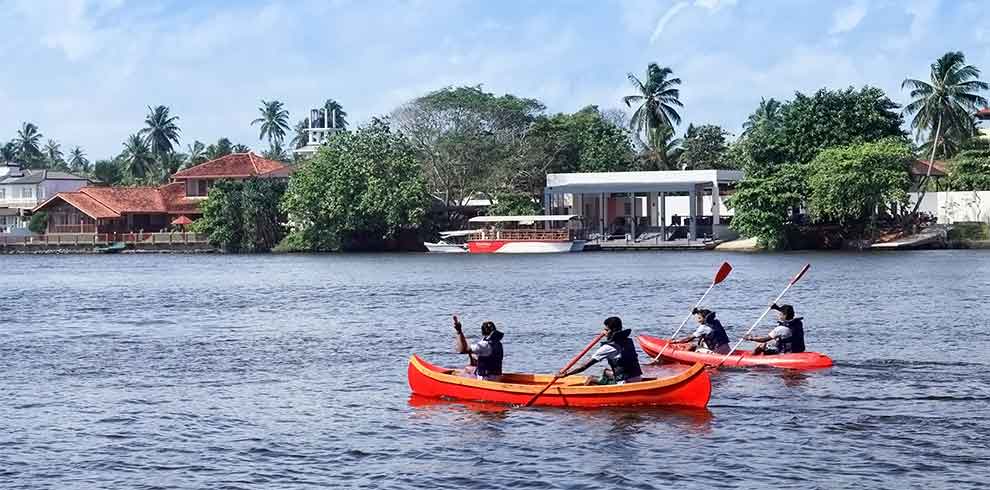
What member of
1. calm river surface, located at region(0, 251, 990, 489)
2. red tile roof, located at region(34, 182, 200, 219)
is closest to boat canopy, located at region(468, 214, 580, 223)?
red tile roof, located at region(34, 182, 200, 219)

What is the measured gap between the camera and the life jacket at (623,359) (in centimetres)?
2314

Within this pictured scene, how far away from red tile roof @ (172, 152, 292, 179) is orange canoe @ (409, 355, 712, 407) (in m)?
84.1

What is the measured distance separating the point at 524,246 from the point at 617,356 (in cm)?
6979

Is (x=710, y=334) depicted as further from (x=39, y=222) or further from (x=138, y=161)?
(x=138, y=161)

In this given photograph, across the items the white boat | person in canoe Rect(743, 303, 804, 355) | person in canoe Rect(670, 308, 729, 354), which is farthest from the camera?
the white boat

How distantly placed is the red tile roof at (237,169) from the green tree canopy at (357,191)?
12.6m

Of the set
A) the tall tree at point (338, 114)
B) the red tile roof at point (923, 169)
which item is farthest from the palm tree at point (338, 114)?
the red tile roof at point (923, 169)

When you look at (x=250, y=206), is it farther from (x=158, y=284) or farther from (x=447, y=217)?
(x=158, y=284)

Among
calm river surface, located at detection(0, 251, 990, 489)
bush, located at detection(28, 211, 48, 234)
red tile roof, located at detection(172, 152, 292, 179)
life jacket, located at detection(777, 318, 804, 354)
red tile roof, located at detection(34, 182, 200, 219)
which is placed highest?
red tile roof, located at detection(172, 152, 292, 179)

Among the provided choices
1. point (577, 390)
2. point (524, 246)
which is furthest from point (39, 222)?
point (577, 390)

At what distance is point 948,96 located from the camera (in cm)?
8706

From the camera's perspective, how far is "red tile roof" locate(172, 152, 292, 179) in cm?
10806

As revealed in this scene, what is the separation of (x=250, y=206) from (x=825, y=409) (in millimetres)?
78139

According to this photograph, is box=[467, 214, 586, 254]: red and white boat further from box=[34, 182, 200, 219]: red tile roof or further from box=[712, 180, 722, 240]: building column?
box=[34, 182, 200, 219]: red tile roof
